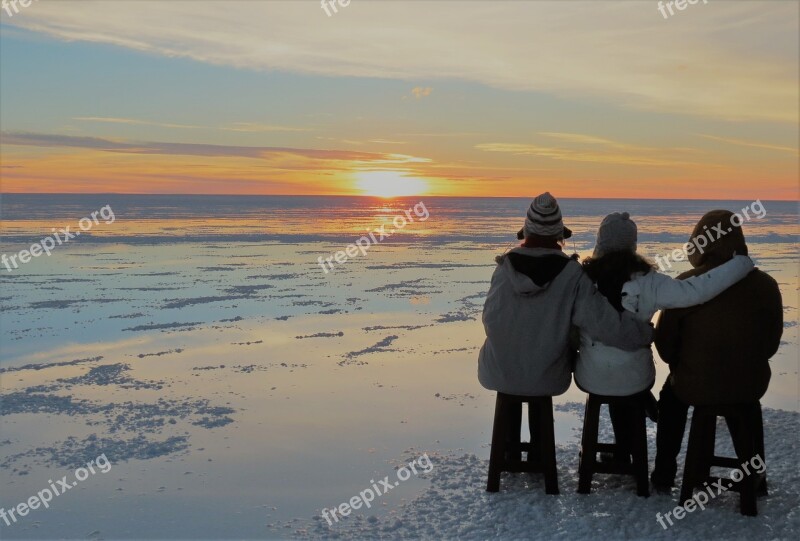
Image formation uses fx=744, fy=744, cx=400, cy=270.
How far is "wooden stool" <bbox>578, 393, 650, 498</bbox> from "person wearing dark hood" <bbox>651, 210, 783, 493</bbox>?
29cm

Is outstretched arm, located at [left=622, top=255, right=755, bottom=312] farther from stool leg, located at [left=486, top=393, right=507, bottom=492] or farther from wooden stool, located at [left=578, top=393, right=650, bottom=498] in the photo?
stool leg, located at [left=486, top=393, right=507, bottom=492]

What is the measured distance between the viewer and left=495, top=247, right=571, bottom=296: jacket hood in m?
4.00

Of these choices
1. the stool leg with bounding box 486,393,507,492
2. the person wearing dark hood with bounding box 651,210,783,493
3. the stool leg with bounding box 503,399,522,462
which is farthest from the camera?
the stool leg with bounding box 503,399,522,462

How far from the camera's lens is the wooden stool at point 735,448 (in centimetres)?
389

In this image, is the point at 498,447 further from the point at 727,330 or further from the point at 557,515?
the point at 727,330

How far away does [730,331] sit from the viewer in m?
Result: 3.86

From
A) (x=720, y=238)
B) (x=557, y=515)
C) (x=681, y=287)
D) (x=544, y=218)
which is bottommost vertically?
(x=557, y=515)

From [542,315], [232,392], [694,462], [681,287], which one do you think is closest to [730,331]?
[681,287]

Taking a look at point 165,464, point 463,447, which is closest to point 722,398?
point 463,447

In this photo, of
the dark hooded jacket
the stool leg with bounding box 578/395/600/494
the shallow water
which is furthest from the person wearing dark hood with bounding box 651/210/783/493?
the shallow water

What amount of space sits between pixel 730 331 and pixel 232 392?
4.00 m

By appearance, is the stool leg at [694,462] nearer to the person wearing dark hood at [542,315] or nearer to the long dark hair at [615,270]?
the person wearing dark hood at [542,315]

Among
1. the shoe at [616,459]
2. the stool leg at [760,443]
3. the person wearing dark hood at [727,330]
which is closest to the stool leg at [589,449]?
the shoe at [616,459]

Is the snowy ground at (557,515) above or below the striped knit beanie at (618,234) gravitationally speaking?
below
